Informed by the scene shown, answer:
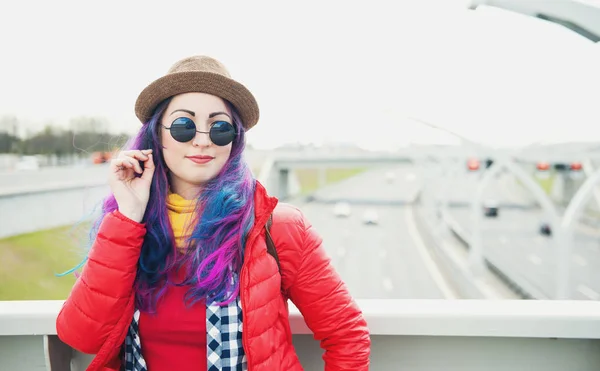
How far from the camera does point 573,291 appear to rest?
61.2 ft

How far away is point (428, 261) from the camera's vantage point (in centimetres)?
2434

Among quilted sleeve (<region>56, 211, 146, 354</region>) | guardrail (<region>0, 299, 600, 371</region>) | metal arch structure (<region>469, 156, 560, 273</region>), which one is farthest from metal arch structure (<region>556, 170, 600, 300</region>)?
quilted sleeve (<region>56, 211, 146, 354</region>)

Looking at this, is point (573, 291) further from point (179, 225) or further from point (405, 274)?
point (179, 225)

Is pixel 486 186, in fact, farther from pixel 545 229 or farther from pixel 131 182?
pixel 545 229

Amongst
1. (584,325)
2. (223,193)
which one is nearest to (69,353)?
(223,193)

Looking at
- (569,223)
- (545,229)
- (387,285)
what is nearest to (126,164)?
(569,223)

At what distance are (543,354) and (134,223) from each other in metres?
1.79

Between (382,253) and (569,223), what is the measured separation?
74.7ft

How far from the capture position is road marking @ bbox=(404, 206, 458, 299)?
17.8m

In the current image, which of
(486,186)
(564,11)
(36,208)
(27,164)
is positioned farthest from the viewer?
(27,164)

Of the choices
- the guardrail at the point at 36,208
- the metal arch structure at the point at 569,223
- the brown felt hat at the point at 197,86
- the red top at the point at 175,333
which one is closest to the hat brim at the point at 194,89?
the brown felt hat at the point at 197,86

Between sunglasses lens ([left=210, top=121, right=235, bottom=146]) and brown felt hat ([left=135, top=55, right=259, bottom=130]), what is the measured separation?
0.29ft

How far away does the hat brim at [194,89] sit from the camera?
133 cm

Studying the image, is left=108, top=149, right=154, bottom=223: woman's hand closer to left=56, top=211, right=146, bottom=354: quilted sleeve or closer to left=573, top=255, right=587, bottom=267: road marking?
left=56, top=211, right=146, bottom=354: quilted sleeve
